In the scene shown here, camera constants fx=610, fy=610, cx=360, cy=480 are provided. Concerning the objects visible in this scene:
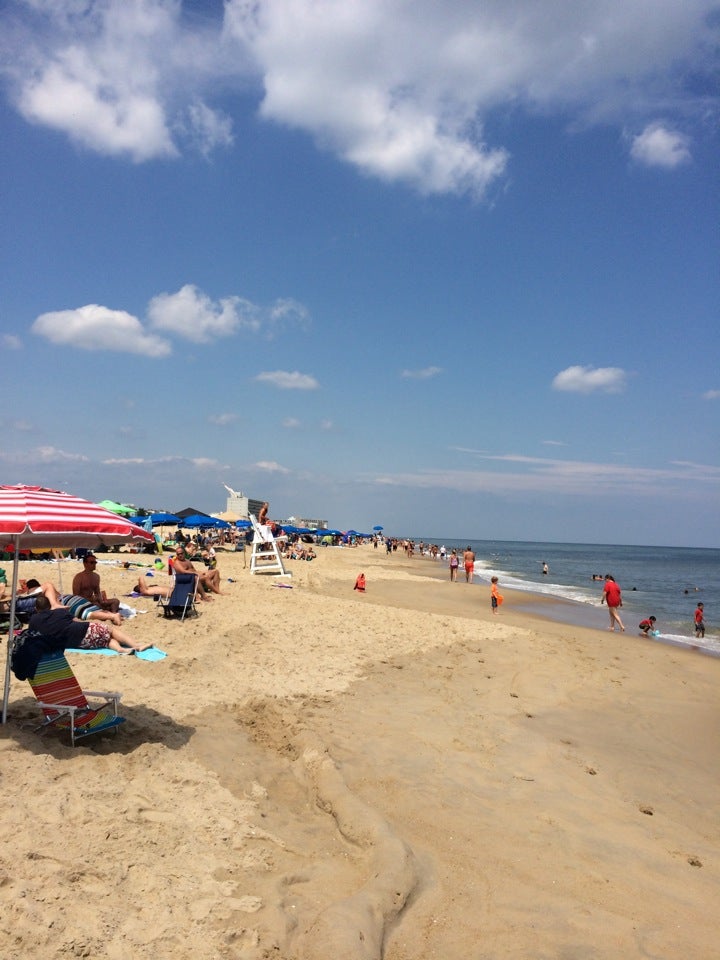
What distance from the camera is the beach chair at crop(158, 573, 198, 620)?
34.4 ft

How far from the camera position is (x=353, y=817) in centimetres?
438

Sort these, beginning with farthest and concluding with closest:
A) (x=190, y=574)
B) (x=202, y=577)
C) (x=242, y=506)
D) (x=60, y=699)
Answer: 1. (x=242, y=506)
2. (x=202, y=577)
3. (x=190, y=574)
4. (x=60, y=699)

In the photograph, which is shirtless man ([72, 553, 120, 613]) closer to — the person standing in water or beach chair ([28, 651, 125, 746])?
beach chair ([28, 651, 125, 746])

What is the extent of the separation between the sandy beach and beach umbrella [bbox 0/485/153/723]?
58.5 inches

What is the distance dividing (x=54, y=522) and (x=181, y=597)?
21.0ft

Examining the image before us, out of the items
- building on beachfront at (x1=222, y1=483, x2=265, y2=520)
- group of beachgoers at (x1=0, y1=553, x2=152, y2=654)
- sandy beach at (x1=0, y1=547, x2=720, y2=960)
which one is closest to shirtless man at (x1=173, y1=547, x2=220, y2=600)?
group of beachgoers at (x1=0, y1=553, x2=152, y2=654)

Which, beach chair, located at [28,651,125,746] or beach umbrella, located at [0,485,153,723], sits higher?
beach umbrella, located at [0,485,153,723]

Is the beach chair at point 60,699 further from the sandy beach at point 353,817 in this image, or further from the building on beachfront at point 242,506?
the building on beachfront at point 242,506

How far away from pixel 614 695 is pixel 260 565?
14.2 meters

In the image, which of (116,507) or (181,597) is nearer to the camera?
(181,597)

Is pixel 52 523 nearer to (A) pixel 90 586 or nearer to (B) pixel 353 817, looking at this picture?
(B) pixel 353 817

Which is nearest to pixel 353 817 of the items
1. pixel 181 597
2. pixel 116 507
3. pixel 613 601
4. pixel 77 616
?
pixel 77 616

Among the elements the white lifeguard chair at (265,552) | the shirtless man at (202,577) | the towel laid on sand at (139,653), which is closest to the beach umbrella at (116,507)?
the white lifeguard chair at (265,552)

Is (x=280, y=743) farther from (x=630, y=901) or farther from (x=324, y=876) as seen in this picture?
(x=630, y=901)
